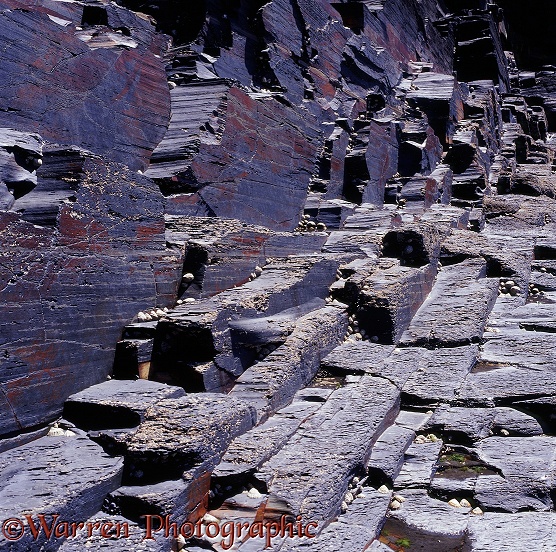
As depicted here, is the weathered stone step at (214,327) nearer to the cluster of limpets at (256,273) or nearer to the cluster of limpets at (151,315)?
the cluster of limpets at (151,315)

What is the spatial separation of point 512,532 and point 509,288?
5.14 metres

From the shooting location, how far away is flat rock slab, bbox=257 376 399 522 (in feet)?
12.3

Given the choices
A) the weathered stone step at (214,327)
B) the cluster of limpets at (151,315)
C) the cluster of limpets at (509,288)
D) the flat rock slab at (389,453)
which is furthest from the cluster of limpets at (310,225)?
the flat rock slab at (389,453)

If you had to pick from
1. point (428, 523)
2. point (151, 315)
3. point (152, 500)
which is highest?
point (151, 315)

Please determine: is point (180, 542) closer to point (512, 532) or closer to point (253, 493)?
point (253, 493)

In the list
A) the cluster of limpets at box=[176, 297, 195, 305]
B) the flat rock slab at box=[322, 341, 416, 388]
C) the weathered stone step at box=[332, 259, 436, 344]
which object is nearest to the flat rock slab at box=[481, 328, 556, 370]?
the flat rock slab at box=[322, 341, 416, 388]

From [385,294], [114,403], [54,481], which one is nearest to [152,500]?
[54,481]

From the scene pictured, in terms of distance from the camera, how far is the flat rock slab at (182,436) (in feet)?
12.1

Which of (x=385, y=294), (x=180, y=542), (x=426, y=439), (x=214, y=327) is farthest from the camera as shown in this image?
(x=385, y=294)

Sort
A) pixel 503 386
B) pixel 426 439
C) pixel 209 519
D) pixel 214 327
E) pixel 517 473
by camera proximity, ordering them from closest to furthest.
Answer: pixel 209 519 < pixel 517 473 < pixel 426 439 < pixel 214 327 < pixel 503 386

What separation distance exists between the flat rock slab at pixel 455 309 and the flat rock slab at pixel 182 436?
2883 mm

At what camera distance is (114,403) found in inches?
166

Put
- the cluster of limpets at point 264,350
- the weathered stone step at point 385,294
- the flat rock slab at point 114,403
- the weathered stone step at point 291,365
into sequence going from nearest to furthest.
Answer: the flat rock slab at point 114,403 → the weathered stone step at point 291,365 → the cluster of limpets at point 264,350 → the weathered stone step at point 385,294

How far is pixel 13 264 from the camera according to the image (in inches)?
167
